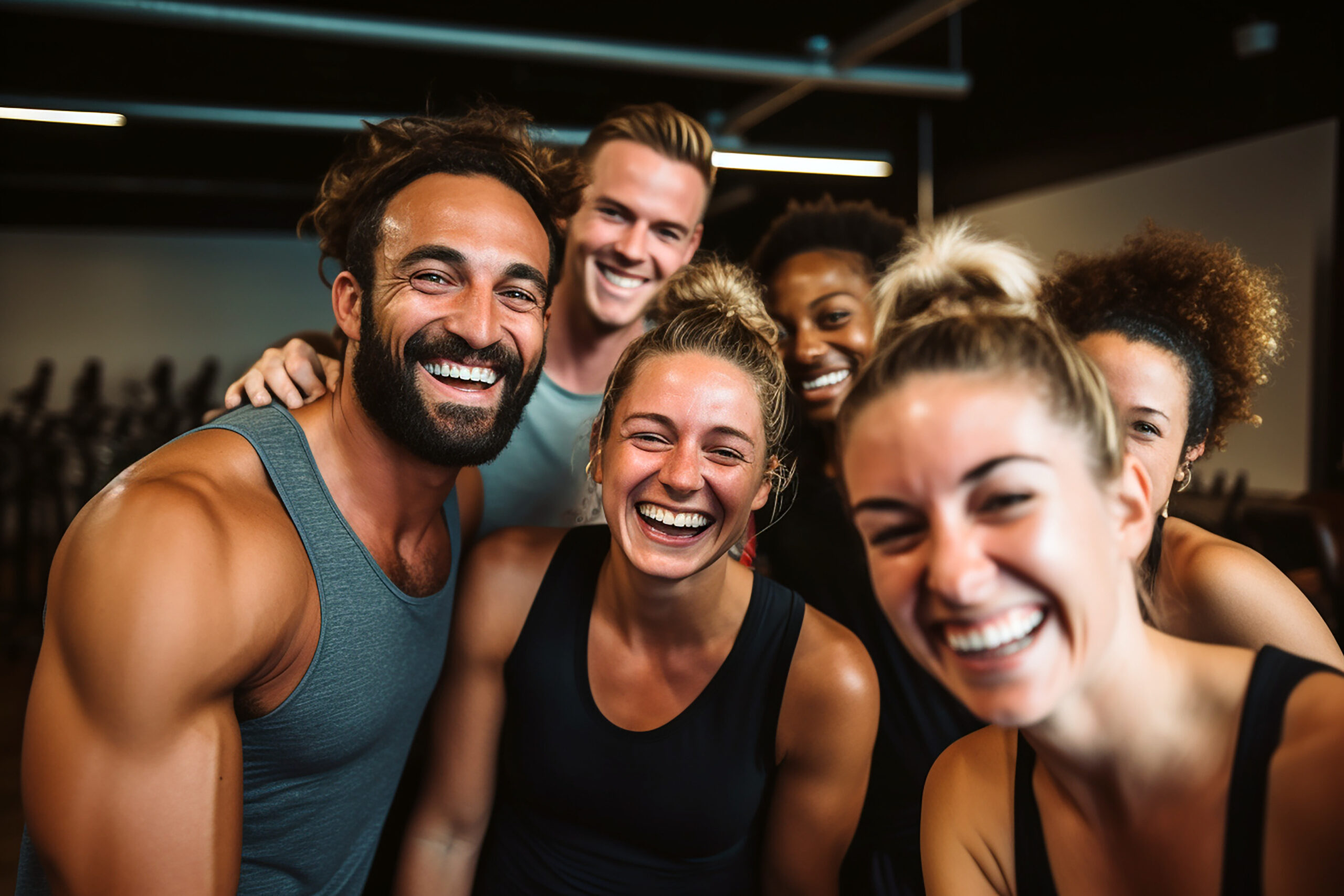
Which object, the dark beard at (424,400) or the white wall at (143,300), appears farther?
the white wall at (143,300)

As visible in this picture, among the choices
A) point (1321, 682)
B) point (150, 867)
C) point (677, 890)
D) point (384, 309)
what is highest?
point (384, 309)

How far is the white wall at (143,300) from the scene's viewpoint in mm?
10273

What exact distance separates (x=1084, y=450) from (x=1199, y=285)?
3.03 feet

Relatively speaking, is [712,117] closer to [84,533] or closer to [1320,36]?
[1320,36]

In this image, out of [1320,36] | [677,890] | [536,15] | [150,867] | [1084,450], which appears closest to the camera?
[1084,450]

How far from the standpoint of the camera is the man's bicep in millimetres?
1281

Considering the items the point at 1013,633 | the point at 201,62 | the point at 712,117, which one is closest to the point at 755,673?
the point at 1013,633

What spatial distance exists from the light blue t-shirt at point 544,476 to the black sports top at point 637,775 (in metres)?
0.61

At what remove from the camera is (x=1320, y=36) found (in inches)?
193

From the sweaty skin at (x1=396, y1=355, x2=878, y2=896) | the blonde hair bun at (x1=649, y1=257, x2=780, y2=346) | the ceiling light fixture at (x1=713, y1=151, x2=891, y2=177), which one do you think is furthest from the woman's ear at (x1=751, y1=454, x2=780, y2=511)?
the ceiling light fixture at (x1=713, y1=151, x2=891, y2=177)

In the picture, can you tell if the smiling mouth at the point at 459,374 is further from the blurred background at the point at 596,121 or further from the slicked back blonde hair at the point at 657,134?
the slicked back blonde hair at the point at 657,134

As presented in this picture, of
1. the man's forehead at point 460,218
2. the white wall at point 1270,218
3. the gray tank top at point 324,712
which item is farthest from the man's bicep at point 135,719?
the white wall at point 1270,218

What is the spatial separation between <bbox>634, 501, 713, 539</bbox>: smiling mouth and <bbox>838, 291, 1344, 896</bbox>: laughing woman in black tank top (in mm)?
557

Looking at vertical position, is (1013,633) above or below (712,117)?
below
